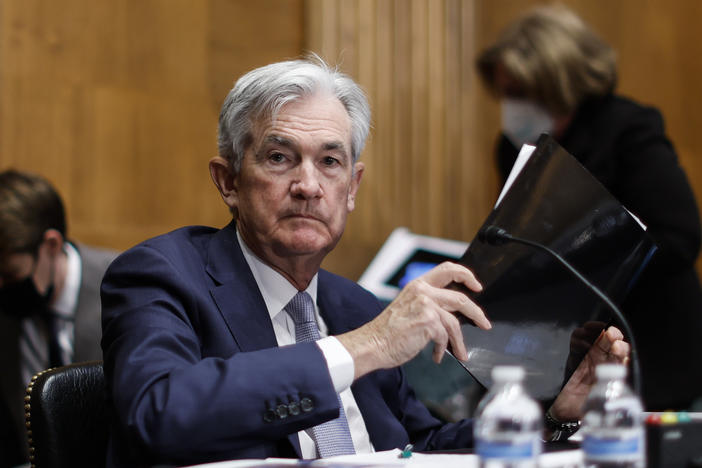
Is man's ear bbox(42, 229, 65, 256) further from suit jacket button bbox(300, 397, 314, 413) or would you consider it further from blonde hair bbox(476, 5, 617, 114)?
suit jacket button bbox(300, 397, 314, 413)

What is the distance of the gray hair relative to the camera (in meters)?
1.71

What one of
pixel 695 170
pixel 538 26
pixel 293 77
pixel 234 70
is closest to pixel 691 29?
pixel 695 170

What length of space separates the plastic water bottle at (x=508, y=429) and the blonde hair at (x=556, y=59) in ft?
6.87

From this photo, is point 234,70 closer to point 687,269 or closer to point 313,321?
point 687,269

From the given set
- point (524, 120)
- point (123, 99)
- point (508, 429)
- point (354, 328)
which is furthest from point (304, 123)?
point (123, 99)

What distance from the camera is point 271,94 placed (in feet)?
5.58


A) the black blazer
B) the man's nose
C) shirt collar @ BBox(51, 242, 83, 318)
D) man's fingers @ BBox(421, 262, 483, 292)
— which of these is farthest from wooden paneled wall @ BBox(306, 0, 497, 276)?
man's fingers @ BBox(421, 262, 483, 292)

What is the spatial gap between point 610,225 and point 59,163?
249 centimetres

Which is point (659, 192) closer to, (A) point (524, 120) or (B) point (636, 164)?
(B) point (636, 164)

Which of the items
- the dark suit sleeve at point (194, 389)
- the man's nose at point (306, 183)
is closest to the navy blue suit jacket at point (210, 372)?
the dark suit sleeve at point (194, 389)

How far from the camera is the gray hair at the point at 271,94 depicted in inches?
67.2

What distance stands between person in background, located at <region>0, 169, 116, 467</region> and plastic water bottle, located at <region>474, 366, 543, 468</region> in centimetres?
227

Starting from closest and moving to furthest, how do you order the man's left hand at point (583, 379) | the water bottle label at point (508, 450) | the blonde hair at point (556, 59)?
the water bottle label at point (508, 450) → the man's left hand at point (583, 379) → the blonde hair at point (556, 59)

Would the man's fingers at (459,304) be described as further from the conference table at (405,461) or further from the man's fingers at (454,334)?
the conference table at (405,461)
